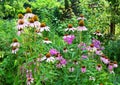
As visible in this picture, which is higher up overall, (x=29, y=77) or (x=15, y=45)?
(x=15, y=45)

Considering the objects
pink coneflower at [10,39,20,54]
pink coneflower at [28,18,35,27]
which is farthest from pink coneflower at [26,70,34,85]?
pink coneflower at [28,18,35,27]

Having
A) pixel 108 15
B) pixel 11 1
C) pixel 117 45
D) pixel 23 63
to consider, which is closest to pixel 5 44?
pixel 23 63

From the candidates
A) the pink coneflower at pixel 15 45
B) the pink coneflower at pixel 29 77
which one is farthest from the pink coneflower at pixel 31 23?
the pink coneflower at pixel 29 77

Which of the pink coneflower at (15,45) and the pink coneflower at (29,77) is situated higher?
the pink coneflower at (15,45)

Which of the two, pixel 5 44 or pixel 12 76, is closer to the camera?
pixel 12 76

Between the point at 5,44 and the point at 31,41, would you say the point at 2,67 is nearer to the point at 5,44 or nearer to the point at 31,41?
the point at 5,44

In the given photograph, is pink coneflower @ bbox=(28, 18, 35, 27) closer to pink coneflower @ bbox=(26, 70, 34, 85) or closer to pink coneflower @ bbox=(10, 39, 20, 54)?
pink coneflower @ bbox=(10, 39, 20, 54)

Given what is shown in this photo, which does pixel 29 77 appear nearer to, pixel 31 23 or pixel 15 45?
pixel 15 45

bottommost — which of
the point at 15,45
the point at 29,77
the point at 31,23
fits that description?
the point at 29,77

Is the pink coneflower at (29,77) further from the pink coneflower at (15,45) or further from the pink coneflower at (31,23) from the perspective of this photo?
the pink coneflower at (31,23)

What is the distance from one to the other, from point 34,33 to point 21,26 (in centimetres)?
20

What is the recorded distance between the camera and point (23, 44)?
3230mm

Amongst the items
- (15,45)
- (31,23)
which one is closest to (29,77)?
(15,45)

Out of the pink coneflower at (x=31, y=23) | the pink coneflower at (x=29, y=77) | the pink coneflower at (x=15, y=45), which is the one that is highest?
the pink coneflower at (x=31, y=23)
